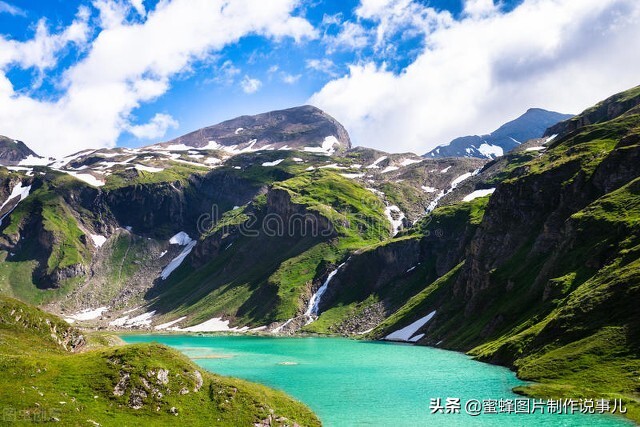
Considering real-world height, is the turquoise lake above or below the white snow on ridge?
above

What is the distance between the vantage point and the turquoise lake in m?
46.2

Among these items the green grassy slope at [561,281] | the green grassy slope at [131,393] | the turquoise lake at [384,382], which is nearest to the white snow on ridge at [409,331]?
the green grassy slope at [561,281]

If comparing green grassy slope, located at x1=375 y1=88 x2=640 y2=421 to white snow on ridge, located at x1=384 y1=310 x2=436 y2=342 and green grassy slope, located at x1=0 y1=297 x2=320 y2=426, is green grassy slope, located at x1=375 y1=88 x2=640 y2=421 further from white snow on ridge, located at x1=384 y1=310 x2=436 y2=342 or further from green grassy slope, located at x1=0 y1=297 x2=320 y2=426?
green grassy slope, located at x1=0 y1=297 x2=320 y2=426

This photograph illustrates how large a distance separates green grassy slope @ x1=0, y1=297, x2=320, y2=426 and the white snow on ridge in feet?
316

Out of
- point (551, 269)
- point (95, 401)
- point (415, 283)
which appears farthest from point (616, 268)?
point (415, 283)

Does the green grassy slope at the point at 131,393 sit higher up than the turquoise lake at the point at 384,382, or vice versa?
the green grassy slope at the point at 131,393

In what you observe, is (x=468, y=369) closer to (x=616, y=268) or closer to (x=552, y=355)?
(x=552, y=355)

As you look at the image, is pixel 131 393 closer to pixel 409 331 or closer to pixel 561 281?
pixel 561 281

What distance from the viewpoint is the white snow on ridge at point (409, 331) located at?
13662 centimetres

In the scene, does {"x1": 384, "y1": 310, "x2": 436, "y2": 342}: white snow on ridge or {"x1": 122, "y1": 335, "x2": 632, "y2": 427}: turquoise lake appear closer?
{"x1": 122, "y1": 335, "x2": 632, "y2": 427}: turquoise lake

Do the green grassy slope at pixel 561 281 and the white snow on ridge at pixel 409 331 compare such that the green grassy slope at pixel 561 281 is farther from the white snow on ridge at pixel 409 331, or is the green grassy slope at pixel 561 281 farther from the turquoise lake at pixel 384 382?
the turquoise lake at pixel 384 382

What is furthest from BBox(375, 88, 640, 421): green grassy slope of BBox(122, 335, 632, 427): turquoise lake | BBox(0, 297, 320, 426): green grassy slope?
BBox(0, 297, 320, 426): green grassy slope

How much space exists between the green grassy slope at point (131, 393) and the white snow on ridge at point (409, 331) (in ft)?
316

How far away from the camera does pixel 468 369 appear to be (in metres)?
75.4
